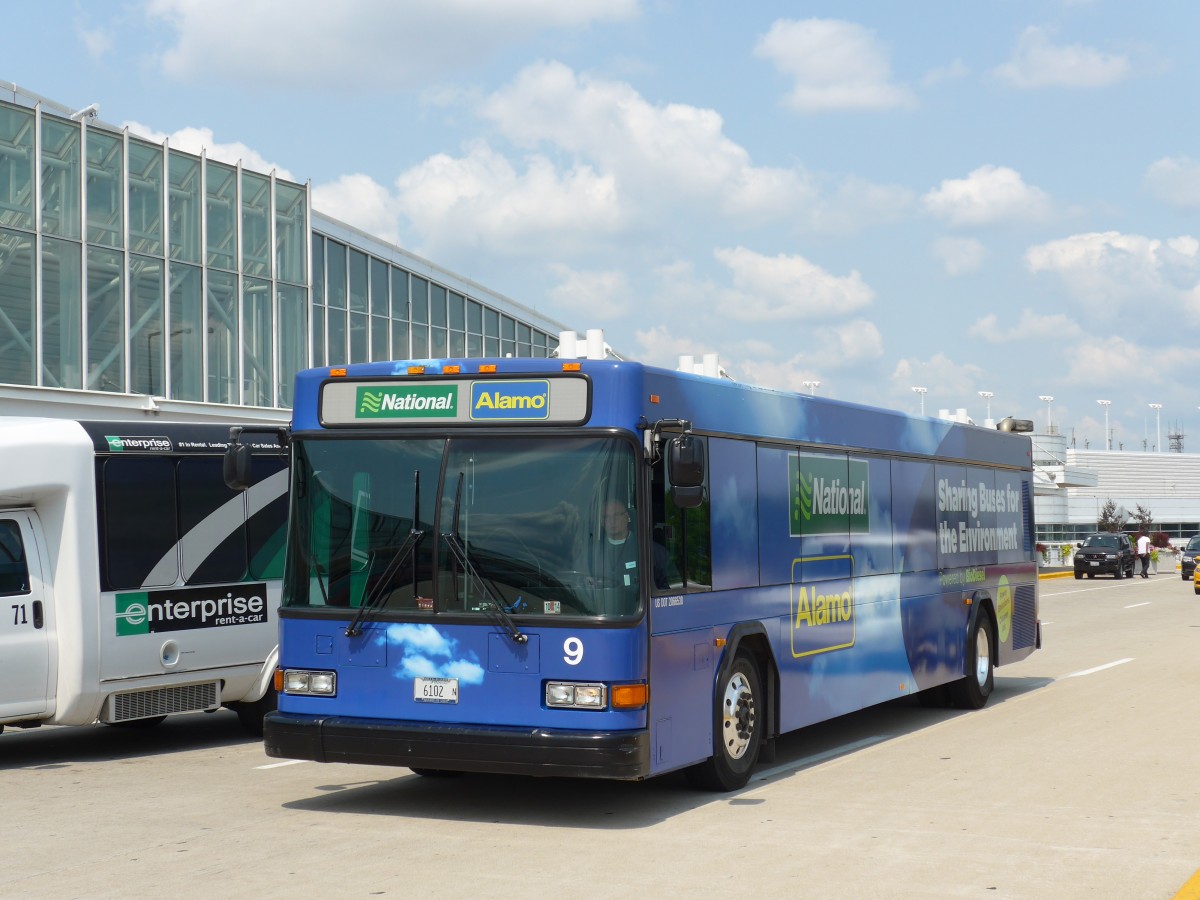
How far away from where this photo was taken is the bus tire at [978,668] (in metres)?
15.2

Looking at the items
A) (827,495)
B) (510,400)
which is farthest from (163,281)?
(510,400)

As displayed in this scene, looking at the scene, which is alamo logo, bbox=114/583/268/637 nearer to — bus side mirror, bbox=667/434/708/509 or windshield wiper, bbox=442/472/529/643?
windshield wiper, bbox=442/472/529/643

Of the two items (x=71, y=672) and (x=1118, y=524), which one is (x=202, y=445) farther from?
(x=1118, y=524)

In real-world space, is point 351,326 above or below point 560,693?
above

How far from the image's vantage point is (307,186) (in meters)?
34.7

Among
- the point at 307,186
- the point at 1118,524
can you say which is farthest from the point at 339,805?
the point at 1118,524

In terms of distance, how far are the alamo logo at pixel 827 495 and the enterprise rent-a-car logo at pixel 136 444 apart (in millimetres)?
5230

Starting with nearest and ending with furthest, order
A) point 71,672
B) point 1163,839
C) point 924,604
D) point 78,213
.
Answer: point 1163,839 → point 71,672 → point 924,604 → point 78,213

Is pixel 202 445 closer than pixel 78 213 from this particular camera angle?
Yes

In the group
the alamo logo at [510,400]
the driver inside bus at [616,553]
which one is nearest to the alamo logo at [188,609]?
the alamo logo at [510,400]

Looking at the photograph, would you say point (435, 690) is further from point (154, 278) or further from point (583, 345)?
point (154, 278)

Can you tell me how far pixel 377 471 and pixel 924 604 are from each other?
6.54 metres

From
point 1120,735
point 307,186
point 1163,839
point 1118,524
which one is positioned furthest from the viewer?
point 1118,524

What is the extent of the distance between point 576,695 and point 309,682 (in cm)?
181
